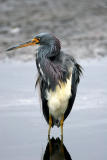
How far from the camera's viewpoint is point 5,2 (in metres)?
12.0

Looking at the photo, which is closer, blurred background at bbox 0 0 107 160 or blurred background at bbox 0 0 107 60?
blurred background at bbox 0 0 107 160

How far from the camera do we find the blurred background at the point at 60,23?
31.9 feet

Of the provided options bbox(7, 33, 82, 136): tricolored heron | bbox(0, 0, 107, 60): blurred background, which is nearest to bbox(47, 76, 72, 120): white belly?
bbox(7, 33, 82, 136): tricolored heron

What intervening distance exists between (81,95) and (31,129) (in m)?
1.36

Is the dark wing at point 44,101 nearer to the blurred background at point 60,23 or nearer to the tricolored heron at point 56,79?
the tricolored heron at point 56,79

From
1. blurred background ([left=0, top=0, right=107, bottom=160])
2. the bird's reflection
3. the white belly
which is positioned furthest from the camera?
the white belly

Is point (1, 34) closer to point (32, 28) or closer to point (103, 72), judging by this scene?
point (32, 28)

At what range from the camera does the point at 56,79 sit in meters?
6.39

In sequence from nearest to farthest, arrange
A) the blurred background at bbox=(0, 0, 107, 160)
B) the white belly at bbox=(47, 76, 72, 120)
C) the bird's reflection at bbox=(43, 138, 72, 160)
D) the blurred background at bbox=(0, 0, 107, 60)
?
the bird's reflection at bbox=(43, 138, 72, 160) < the blurred background at bbox=(0, 0, 107, 160) < the white belly at bbox=(47, 76, 72, 120) < the blurred background at bbox=(0, 0, 107, 60)

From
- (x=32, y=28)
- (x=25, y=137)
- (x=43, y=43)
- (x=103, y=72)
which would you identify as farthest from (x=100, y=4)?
(x=25, y=137)

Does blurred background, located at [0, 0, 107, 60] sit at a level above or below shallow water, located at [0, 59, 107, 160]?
above

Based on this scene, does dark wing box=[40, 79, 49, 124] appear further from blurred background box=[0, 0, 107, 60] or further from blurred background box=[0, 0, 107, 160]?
blurred background box=[0, 0, 107, 60]

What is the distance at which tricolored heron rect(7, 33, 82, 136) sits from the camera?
6.30m

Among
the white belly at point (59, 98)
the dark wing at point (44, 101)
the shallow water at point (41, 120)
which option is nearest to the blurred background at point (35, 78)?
the shallow water at point (41, 120)
